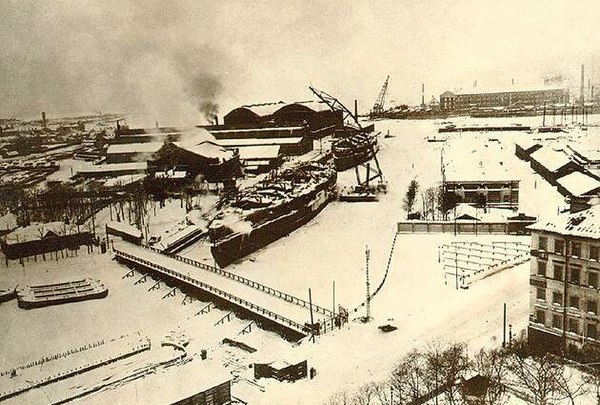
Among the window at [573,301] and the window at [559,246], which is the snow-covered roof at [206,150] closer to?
the window at [559,246]

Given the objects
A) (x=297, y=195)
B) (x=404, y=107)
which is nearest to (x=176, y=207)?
(x=297, y=195)

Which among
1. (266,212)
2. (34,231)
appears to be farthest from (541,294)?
(34,231)

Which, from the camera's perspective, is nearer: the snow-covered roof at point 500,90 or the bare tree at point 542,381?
the bare tree at point 542,381

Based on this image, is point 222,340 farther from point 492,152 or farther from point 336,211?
point 492,152

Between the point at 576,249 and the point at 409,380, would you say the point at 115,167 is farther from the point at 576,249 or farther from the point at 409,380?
the point at 576,249


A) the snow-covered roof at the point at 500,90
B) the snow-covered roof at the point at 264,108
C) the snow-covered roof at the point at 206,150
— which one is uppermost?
the snow-covered roof at the point at 500,90

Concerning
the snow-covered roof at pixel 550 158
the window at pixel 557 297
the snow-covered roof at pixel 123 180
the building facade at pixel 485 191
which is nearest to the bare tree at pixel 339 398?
the window at pixel 557 297
